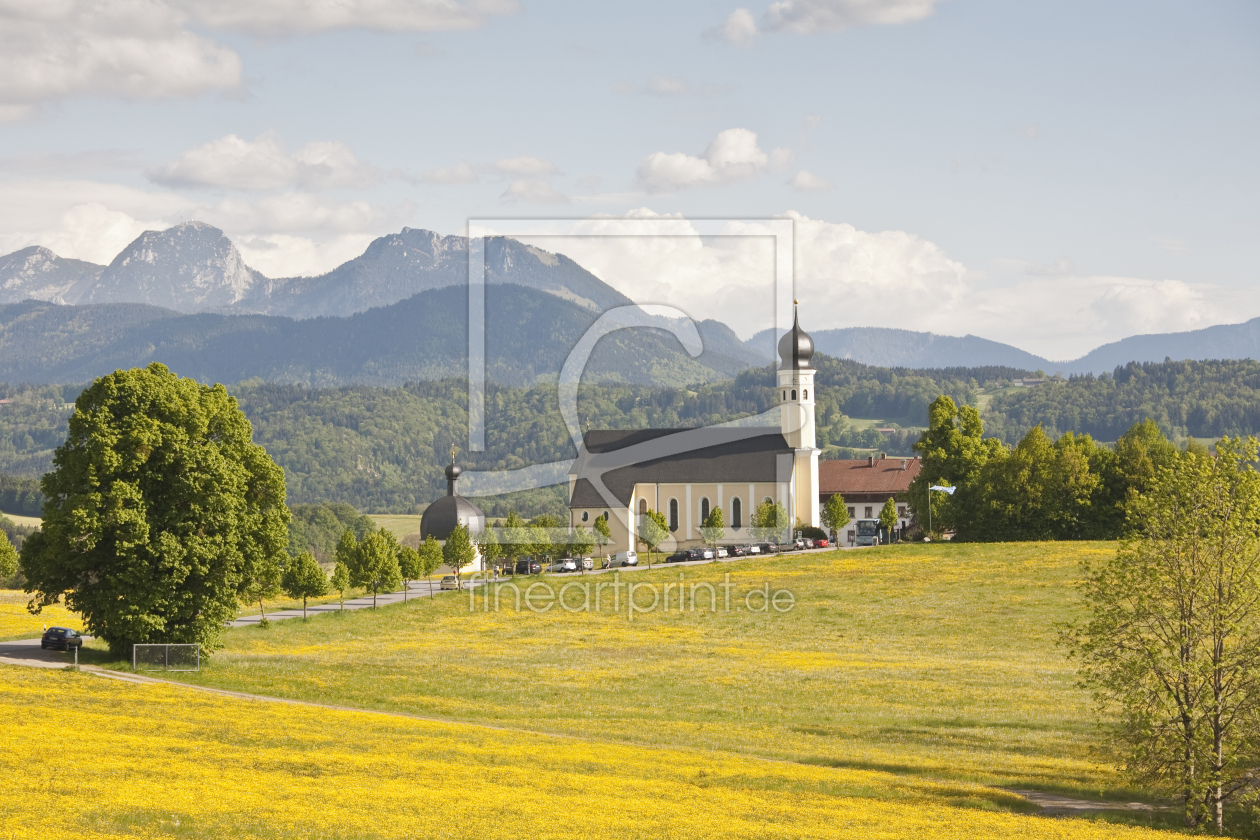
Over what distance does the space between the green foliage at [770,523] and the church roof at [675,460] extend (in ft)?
12.9

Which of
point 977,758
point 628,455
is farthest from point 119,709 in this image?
point 628,455

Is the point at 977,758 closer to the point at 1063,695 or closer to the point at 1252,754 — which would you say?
the point at 1252,754

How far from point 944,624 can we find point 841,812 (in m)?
43.5

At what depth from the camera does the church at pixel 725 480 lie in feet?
390

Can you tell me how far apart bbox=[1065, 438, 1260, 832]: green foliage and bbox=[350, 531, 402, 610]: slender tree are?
54138mm

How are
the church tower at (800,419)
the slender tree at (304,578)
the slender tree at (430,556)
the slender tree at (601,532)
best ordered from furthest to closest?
the church tower at (800,419) → the slender tree at (601,532) → the slender tree at (430,556) → the slender tree at (304,578)

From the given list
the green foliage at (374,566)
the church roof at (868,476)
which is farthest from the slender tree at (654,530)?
the church roof at (868,476)

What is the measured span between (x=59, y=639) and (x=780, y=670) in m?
29.8

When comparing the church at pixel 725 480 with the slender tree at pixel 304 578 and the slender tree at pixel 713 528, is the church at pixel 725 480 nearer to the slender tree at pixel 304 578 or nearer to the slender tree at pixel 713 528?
the slender tree at pixel 713 528

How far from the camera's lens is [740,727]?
40.7 meters

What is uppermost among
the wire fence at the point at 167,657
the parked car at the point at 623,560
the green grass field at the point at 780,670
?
the parked car at the point at 623,560

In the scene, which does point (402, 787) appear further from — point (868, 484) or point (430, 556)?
point (868, 484)

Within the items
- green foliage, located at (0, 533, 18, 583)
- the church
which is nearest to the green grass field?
the church

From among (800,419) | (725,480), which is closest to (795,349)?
(800,419)
